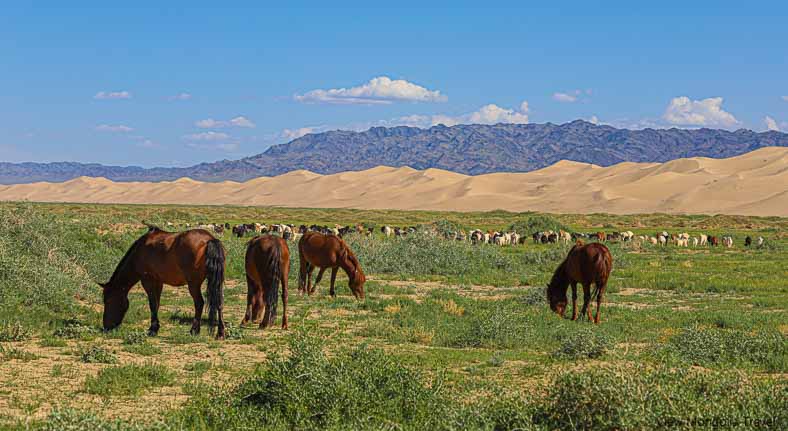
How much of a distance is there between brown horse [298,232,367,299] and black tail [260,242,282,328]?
476cm

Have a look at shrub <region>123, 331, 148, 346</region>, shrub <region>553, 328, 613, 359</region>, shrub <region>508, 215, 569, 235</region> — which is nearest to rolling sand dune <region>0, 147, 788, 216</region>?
shrub <region>508, 215, 569, 235</region>

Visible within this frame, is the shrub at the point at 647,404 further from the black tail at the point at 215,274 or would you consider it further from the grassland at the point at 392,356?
the black tail at the point at 215,274

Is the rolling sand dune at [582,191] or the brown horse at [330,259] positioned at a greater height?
the rolling sand dune at [582,191]

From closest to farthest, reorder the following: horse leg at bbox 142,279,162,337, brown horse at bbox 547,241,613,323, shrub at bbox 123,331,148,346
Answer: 1. shrub at bbox 123,331,148,346
2. horse leg at bbox 142,279,162,337
3. brown horse at bbox 547,241,613,323

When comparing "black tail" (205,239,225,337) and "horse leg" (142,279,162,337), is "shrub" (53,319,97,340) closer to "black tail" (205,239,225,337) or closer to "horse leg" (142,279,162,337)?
"horse leg" (142,279,162,337)

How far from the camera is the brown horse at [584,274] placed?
55.1ft

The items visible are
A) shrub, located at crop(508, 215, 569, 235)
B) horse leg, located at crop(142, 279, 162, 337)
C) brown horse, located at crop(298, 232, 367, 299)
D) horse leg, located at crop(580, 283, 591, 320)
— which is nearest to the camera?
horse leg, located at crop(142, 279, 162, 337)

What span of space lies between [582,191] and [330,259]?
406 ft

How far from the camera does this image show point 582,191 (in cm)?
13850

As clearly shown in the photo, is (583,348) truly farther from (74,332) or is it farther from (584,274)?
(74,332)

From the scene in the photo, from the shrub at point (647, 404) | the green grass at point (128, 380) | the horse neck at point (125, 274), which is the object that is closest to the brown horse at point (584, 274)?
the shrub at point (647, 404)

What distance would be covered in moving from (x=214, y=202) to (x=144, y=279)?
17735cm

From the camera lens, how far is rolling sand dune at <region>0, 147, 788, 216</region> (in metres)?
112

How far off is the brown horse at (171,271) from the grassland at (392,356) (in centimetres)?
44
